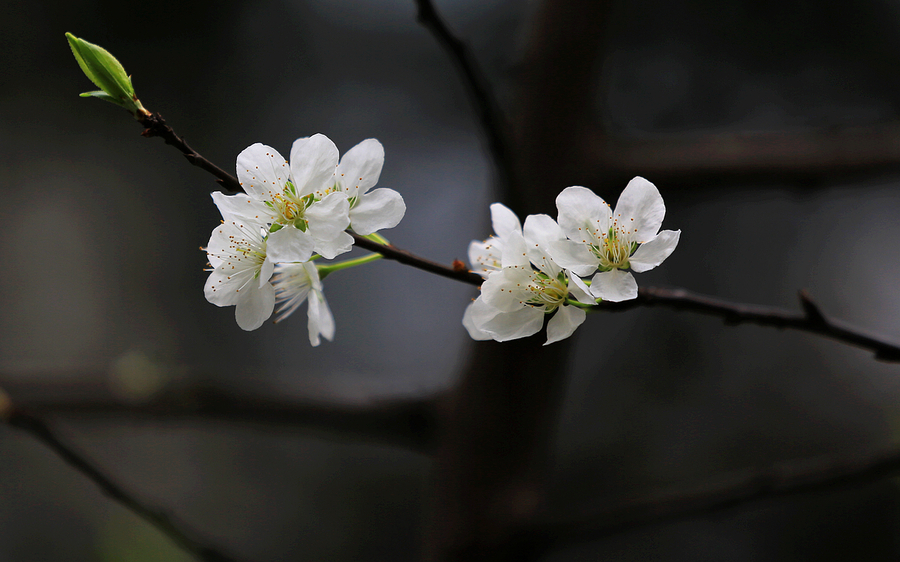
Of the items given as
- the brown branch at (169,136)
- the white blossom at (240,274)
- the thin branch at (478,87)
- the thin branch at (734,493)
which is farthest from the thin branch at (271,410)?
the brown branch at (169,136)

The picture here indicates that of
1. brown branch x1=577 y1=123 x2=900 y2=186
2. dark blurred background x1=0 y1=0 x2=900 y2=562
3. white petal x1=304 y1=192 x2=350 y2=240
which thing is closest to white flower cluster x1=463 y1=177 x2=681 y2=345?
white petal x1=304 y1=192 x2=350 y2=240

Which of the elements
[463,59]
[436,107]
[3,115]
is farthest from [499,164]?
[3,115]

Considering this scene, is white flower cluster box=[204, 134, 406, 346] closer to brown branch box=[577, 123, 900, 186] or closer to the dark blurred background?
brown branch box=[577, 123, 900, 186]

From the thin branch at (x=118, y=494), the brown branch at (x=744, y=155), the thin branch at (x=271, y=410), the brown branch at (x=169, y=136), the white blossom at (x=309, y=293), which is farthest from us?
the thin branch at (x=271, y=410)

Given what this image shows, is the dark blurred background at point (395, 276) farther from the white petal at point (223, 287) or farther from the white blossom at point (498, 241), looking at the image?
the white petal at point (223, 287)

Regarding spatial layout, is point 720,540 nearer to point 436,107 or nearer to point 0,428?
point 436,107

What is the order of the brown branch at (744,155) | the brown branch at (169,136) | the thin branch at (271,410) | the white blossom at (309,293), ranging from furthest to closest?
the thin branch at (271,410) → the brown branch at (744,155) → the white blossom at (309,293) → the brown branch at (169,136)

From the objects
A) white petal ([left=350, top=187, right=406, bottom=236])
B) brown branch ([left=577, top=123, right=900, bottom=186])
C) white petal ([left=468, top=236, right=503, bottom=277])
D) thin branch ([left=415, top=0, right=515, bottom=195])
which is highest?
brown branch ([left=577, top=123, right=900, bottom=186])
